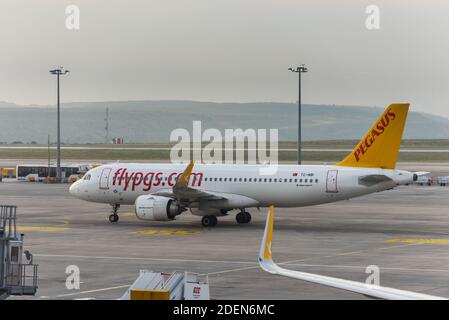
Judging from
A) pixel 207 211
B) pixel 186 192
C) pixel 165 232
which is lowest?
pixel 165 232

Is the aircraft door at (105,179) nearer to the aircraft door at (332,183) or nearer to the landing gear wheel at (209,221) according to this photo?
the landing gear wheel at (209,221)

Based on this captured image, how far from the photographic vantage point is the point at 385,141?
51.5m

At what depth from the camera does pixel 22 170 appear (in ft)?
362

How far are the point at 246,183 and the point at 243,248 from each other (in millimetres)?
11401

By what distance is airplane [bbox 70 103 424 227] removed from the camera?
51.3 meters

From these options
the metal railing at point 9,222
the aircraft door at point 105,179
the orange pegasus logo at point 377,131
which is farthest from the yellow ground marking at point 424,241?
the metal railing at point 9,222

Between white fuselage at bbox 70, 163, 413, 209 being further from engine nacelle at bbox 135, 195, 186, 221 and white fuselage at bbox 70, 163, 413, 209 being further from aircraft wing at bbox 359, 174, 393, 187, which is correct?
engine nacelle at bbox 135, 195, 186, 221

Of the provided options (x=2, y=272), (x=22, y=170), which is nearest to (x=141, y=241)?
(x=2, y=272)

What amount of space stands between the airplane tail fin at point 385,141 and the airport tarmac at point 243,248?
4059 millimetres

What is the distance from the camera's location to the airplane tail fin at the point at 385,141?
5131 centimetres

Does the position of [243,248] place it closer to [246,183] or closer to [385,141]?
[246,183]

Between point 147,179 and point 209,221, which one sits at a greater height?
point 147,179

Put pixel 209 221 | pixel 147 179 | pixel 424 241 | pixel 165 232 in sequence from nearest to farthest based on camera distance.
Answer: pixel 424 241, pixel 165 232, pixel 209 221, pixel 147 179

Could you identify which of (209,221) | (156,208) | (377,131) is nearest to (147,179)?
(156,208)
